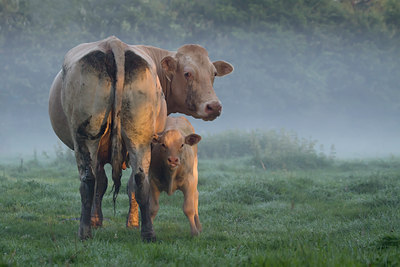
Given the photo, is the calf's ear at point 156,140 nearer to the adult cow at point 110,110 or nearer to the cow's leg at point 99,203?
the adult cow at point 110,110

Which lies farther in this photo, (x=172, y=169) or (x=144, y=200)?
(x=172, y=169)

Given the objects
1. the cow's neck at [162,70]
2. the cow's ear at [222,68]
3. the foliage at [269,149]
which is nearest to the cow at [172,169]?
the cow's neck at [162,70]

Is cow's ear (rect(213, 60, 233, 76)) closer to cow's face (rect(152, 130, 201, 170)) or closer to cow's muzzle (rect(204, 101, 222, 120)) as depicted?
cow's muzzle (rect(204, 101, 222, 120))

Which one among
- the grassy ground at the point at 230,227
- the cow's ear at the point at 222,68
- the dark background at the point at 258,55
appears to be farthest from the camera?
the dark background at the point at 258,55

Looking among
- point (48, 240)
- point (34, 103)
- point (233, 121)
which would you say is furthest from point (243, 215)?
point (233, 121)

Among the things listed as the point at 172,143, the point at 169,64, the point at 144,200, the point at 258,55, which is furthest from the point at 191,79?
the point at 258,55

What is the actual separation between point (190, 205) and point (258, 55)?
1437 inches

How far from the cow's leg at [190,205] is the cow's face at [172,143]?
15.6 inches

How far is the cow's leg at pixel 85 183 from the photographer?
5281mm

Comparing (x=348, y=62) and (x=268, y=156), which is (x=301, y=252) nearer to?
(x=268, y=156)

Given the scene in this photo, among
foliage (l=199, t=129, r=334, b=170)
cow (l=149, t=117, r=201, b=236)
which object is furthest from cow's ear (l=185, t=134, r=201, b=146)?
foliage (l=199, t=129, r=334, b=170)

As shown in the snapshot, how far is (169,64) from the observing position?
6707 mm

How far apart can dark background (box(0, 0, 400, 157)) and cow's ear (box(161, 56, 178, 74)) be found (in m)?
30.6

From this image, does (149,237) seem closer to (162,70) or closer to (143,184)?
(143,184)
